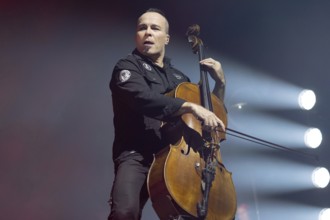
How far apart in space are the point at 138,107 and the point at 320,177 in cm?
336

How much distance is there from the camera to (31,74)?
191 inches

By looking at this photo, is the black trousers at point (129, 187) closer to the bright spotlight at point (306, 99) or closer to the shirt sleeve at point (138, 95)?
the shirt sleeve at point (138, 95)

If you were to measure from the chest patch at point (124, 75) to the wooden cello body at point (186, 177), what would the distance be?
0.30m

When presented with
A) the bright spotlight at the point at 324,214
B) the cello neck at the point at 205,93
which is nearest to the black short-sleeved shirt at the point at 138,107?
the cello neck at the point at 205,93

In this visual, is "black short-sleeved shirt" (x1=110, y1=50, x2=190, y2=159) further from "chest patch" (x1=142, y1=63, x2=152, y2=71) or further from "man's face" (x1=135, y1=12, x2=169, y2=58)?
"man's face" (x1=135, y1=12, x2=169, y2=58)

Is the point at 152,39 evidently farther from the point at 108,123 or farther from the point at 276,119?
the point at 276,119

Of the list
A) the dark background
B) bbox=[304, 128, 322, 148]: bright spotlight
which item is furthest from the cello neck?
bbox=[304, 128, 322, 148]: bright spotlight

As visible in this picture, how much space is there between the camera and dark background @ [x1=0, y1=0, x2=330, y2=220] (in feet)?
15.6

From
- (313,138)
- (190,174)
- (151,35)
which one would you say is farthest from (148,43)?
(313,138)

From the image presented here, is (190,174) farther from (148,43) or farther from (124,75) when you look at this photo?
(148,43)

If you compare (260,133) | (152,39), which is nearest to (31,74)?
(152,39)

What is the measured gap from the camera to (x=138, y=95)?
8.16 ft

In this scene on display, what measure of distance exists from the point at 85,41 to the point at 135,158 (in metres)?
3.01

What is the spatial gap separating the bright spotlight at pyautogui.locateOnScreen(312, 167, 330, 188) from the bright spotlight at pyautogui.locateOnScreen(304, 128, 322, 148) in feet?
1.00
